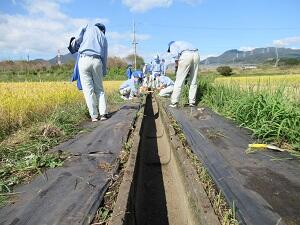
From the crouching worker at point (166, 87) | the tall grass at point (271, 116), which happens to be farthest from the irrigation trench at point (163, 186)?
the crouching worker at point (166, 87)

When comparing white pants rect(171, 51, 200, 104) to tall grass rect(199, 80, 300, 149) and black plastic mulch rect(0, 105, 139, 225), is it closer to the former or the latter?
tall grass rect(199, 80, 300, 149)

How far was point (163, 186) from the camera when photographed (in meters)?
4.18

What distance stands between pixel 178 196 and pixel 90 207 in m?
1.48

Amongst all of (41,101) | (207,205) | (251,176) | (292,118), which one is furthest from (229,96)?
(207,205)

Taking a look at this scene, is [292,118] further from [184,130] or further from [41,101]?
[41,101]

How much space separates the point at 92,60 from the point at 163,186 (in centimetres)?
251

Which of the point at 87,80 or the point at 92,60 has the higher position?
the point at 92,60

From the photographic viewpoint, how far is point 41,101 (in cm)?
642

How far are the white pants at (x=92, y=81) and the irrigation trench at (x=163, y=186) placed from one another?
1.01 meters

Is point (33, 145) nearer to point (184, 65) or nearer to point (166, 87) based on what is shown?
point (184, 65)

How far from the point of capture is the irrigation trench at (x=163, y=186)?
212 cm

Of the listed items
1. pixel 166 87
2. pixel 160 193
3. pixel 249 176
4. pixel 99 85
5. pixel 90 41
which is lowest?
pixel 160 193

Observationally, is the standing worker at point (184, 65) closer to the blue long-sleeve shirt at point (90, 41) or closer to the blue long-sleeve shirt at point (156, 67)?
the blue long-sleeve shirt at point (90, 41)

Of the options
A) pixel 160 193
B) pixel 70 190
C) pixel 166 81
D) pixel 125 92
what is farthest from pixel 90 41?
pixel 166 81
